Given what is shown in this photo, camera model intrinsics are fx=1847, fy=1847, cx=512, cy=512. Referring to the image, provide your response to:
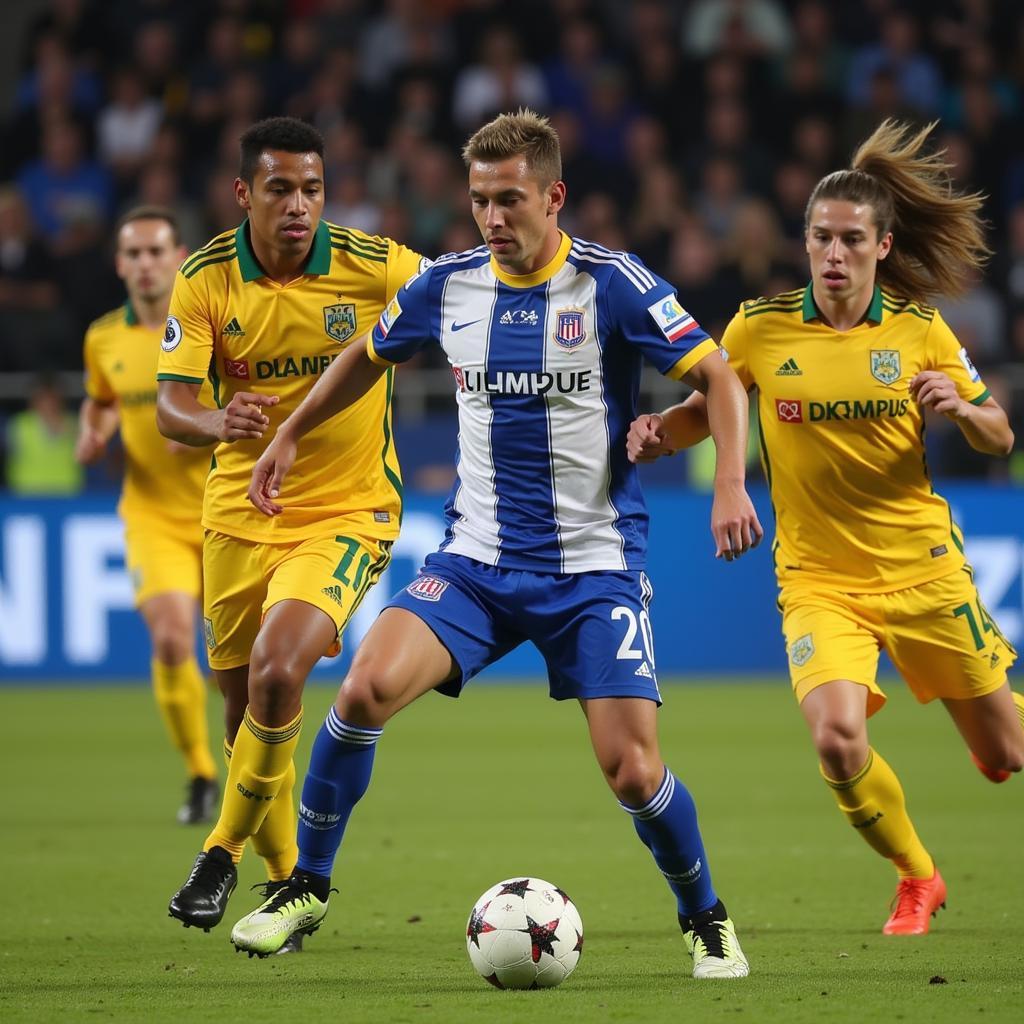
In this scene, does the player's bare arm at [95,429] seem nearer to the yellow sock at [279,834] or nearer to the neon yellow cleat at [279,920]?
the yellow sock at [279,834]

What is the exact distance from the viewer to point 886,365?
19.8 ft

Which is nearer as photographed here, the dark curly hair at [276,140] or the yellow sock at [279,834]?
the dark curly hair at [276,140]

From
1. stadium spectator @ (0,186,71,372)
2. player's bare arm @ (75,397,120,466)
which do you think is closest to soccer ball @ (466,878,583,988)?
player's bare arm @ (75,397,120,466)

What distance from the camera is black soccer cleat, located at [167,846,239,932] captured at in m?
5.26

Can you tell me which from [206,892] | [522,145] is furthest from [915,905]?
[522,145]

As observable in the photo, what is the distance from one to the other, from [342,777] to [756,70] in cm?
1254

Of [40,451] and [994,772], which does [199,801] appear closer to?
[994,772]

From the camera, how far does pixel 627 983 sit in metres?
5.02

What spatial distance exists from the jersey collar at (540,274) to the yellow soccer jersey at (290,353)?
709mm

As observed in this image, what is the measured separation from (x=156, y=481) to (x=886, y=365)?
4.07 metres

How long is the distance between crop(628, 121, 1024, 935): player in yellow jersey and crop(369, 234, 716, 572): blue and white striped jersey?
0.89 metres

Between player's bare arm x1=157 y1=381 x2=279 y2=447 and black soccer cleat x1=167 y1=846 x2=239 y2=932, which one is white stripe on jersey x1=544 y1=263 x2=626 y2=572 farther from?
black soccer cleat x1=167 y1=846 x2=239 y2=932

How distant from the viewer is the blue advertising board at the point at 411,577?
12.7m

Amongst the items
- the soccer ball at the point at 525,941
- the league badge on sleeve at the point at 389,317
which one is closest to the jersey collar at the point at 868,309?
the league badge on sleeve at the point at 389,317
